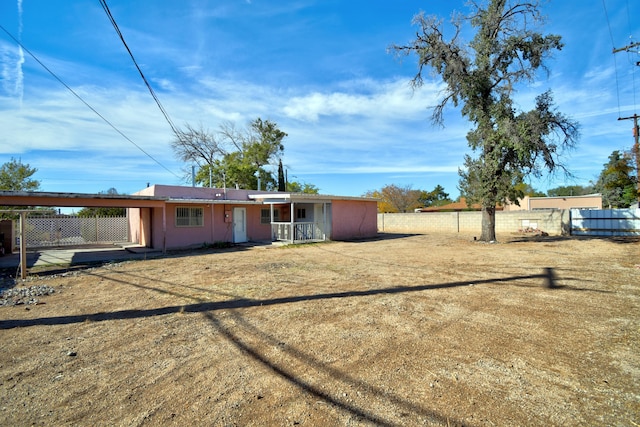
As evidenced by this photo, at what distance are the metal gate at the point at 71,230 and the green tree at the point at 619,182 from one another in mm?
30555

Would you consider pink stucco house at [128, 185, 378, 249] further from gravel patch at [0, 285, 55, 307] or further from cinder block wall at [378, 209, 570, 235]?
cinder block wall at [378, 209, 570, 235]

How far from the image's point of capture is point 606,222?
1819 cm

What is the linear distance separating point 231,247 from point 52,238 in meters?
11.5

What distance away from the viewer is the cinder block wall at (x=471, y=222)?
20172 mm

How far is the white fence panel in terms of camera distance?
1747 centimetres

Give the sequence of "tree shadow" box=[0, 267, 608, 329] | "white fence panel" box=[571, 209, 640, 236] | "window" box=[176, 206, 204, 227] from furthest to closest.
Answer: "white fence panel" box=[571, 209, 640, 236] → "window" box=[176, 206, 204, 227] → "tree shadow" box=[0, 267, 608, 329]

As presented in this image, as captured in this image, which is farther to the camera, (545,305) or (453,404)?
(545,305)

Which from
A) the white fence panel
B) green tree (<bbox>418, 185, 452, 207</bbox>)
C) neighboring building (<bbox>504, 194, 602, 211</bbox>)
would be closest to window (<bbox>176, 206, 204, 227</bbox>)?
the white fence panel

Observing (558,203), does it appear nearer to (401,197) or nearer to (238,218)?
(401,197)

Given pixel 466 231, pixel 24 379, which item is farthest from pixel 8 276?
pixel 466 231

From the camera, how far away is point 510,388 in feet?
9.36

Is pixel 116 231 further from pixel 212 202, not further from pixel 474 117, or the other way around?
pixel 474 117

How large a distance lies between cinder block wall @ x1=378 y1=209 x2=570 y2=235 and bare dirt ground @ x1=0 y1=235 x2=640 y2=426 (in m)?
15.3

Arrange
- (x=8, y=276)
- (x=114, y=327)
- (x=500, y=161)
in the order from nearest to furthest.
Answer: (x=114, y=327), (x=8, y=276), (x=500, y=161)
